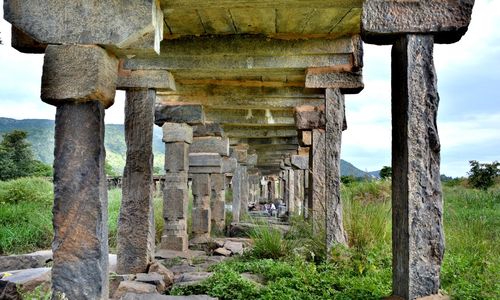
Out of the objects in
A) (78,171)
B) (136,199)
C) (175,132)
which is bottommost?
(136,199)

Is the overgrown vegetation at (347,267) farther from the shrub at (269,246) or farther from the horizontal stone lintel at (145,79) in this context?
the horizontal stone lintel at (145,79)

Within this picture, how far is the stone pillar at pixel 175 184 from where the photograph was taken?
31.4 feet

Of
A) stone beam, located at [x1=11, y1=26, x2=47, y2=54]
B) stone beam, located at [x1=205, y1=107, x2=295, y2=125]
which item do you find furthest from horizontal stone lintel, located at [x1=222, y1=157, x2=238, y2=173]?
stone beam, located at [x1=11, y1=26, x2=47, y2=54]

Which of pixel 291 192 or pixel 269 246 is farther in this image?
pixel 291 192

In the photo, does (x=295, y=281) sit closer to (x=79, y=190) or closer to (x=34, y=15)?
(x=79, y=190)

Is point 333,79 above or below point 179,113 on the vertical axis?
above

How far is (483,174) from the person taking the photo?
25.7 metres

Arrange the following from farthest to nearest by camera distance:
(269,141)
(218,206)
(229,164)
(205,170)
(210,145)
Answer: (269,141)
(229,164)
(218,206)
(205,170)
(210,145)

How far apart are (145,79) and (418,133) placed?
14.7 ft

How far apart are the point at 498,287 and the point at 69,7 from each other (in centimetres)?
427

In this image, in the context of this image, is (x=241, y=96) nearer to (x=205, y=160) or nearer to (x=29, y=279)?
(x=205, y=160)

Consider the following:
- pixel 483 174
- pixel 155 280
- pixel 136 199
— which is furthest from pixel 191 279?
pixel 483 174

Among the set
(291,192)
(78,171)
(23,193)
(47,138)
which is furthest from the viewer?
(47,138)

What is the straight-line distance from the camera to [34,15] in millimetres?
3799
